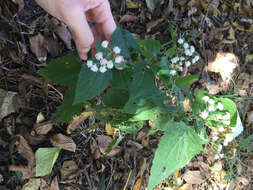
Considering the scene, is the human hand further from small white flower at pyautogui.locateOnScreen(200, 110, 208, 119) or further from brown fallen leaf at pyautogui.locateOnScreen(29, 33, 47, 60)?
small white flower at pyautogui.locateOnScreen(200, 110, 208, 119)

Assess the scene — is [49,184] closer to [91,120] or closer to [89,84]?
[91,120]

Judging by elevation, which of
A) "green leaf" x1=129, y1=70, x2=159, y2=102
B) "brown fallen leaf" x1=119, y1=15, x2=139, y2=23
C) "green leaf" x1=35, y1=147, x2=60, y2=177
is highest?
"brown fallen leaf" x1=119, y1=15, x2=139, y2=23

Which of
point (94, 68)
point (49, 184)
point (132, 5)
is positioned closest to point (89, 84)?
point (94, 68)

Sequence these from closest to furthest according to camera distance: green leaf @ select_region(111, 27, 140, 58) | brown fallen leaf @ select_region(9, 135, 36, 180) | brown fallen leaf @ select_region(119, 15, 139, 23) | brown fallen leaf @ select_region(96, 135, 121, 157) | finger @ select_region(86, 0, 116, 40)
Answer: green leaf @ select_region(111, 27, 140, 58)
finger @ select_region(86, 0, 116, 40)
brown fallen leaf @ select_region(9, 135, 36, 180)
brown fallen leaf @ select_region(96, 135, 121, 157)
brown fallen leaf @ select_region(119, 15, 139, 23)

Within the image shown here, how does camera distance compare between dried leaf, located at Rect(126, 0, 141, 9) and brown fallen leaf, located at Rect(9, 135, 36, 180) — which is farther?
dried leaf, located at Rect(126, 0, 141, 9)

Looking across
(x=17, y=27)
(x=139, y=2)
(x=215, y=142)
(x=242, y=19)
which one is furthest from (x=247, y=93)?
(x=17, y=27)

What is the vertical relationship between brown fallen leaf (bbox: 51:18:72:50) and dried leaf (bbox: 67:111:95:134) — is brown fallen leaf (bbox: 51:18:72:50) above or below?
above

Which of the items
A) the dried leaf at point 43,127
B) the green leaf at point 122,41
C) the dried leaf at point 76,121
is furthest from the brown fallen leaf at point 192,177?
the green leaf at point 122,41

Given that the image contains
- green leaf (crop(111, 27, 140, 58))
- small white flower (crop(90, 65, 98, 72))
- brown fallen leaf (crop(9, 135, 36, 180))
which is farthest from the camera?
brown fallen leaf (crop(9, 135, 36, 180))

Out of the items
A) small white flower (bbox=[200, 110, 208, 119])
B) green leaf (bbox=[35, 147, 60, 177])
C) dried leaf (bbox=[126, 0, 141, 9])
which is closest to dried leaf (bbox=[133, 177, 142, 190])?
green leaf (bbox=[35, 147, 60, 177])
